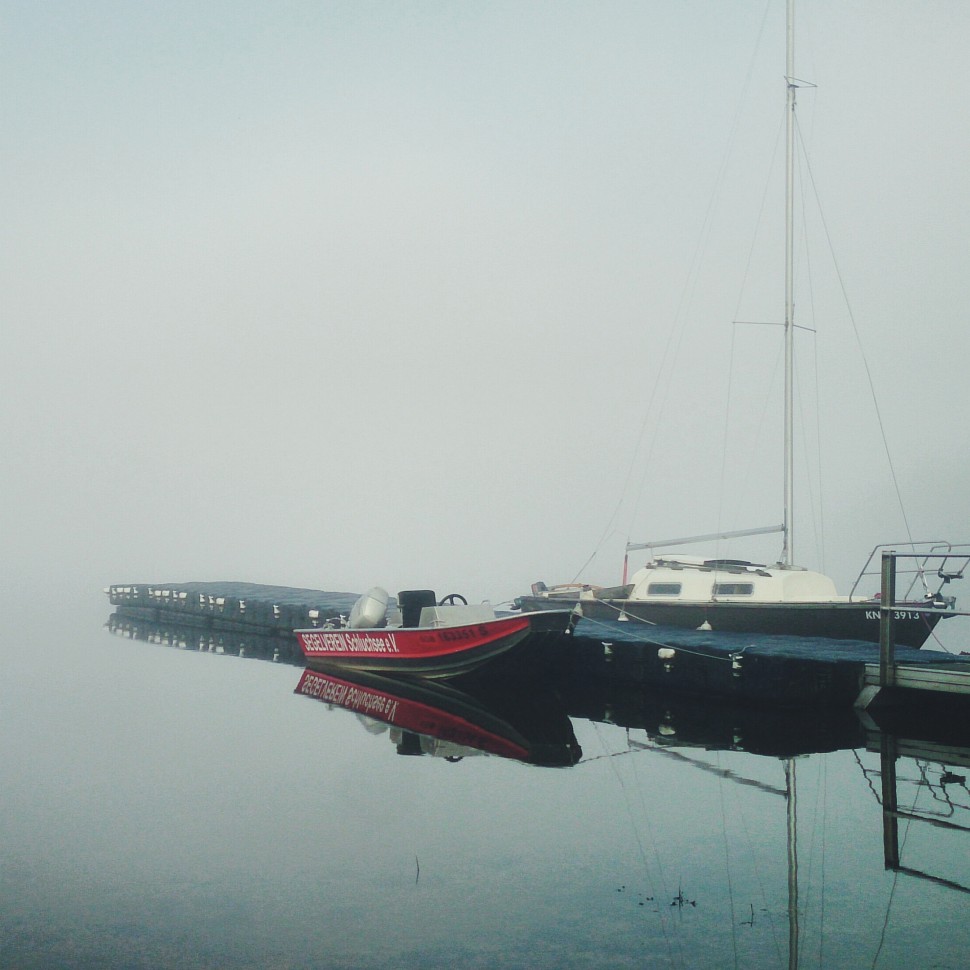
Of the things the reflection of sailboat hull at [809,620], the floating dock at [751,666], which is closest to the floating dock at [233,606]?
the floating dock at [751,666]

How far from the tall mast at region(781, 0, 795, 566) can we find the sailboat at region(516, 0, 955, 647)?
0.03 metres

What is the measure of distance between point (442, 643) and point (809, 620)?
33.3ft

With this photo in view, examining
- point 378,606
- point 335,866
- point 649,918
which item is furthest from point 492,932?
point 378,606

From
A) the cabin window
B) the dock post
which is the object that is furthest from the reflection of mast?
the cabin window

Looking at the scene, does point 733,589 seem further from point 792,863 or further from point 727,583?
point 792,863

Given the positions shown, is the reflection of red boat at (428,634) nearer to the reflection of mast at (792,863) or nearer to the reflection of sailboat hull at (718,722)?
the reflection of sailboat hull at (718,722)

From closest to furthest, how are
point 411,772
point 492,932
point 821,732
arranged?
point 492,932, point 411,772, point 821,732

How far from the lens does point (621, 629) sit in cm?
2633

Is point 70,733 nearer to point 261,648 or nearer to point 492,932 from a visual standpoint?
point 492,932

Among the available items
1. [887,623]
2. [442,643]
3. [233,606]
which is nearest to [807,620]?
[887,623]

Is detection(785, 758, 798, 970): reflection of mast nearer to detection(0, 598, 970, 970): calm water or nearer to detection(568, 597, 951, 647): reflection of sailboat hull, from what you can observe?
detection(0, 598, 970, 970): calm water

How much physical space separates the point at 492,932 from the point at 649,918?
1558 millimetres

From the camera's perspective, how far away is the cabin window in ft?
87.4

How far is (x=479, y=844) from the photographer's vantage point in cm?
1187
